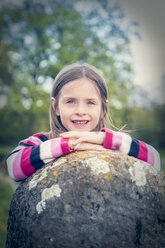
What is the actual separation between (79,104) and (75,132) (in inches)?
20.4

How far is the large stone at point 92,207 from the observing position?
93.2 inches

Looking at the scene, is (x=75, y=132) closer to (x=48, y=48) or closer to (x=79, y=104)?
(x=79, y=104)

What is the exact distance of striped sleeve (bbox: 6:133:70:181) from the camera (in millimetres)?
2848

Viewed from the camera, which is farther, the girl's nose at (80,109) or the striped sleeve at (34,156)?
the girl's nose at (80,109)

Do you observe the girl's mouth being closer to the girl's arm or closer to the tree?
the girl's arm

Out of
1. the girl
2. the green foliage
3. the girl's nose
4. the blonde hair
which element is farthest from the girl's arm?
the green foliage

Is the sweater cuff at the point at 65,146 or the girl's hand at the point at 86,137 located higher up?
the girl's hand at the point at 86,137

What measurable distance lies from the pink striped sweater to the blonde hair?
0.71 meters

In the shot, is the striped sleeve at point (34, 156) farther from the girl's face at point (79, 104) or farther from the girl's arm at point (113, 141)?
the girl's face at point (79, 104)

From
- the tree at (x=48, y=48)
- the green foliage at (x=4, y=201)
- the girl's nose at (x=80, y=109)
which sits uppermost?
the tree at (x=48, y=48)

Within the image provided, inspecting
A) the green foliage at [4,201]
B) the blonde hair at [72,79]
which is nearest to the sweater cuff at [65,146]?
the blonde hair at [72,79]

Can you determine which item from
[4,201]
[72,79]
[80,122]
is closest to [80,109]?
[80,122]

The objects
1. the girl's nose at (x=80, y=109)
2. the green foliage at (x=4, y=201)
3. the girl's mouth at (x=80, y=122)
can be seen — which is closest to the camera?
the girl's nose at (x=80, y=109)

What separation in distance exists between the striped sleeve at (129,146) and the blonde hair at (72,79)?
792 millimetres
